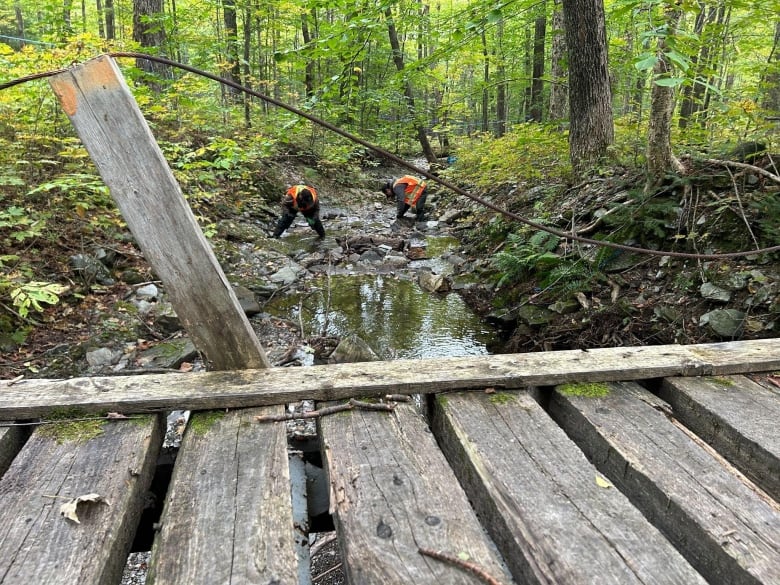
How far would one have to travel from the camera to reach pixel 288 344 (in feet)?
17.3

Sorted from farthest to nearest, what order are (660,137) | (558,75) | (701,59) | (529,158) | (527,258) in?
(558,75) → (529,158) → (701,59) → (527,258) → (660,137)

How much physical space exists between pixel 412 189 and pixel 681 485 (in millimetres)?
10308

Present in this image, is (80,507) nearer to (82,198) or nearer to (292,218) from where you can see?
(82,198)

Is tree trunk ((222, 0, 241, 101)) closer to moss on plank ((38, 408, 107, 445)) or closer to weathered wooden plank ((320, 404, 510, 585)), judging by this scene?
moss on plank ((38, 408, 107, 445))

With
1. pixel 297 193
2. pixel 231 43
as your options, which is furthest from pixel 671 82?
pixel 231 43

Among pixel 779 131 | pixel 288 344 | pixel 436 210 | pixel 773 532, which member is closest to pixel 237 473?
pixel 773 532

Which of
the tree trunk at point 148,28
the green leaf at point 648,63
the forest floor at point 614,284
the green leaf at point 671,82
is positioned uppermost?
the tree trunk at point 148,28

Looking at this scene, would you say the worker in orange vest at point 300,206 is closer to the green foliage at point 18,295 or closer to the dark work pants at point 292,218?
the dark work pants at point 292,218

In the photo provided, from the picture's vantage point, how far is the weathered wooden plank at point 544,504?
1084 millimetres

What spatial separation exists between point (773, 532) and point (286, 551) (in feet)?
4.08

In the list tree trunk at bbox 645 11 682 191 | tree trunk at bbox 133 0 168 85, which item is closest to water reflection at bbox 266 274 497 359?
tree trunk at bbox 645 11 682 191

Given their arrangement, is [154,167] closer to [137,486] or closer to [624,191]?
[137,486]

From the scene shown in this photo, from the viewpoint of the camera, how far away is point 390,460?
4.82ft

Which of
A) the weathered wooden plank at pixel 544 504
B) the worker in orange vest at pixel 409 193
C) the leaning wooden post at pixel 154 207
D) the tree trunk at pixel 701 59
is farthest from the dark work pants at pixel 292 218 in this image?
the weathered wooden plank at pixel 544 504
